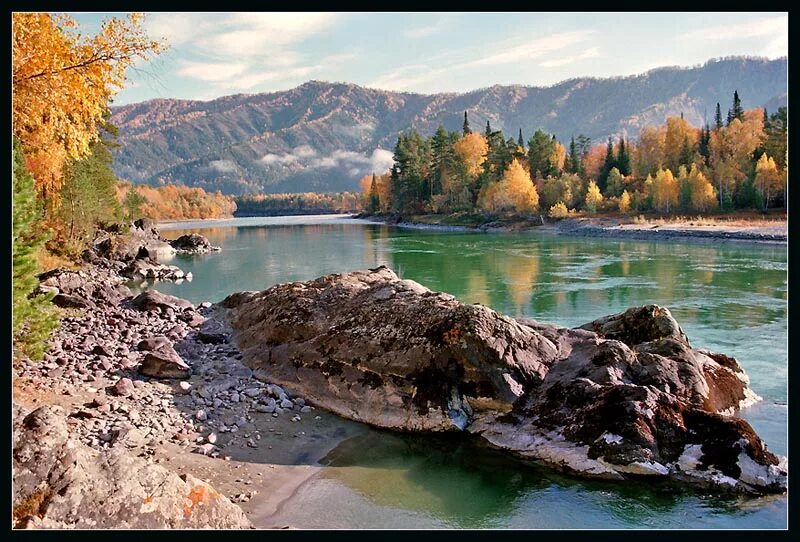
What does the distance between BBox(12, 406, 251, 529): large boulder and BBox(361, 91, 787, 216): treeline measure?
76885 mm

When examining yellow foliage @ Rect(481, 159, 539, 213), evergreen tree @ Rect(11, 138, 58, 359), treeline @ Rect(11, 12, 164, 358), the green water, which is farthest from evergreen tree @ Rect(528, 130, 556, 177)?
evergreen tree @ Rect(11, 138, 58, 359)

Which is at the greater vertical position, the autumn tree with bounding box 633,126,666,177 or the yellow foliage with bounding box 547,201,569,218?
the autumn tree with bounding box 633,126,666,177

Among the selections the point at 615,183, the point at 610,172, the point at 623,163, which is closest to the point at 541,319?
the point at 615,183

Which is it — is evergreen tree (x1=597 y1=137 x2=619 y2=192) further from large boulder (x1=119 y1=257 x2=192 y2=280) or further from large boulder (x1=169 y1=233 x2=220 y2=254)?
large boulder (x1=119 y1=257 x2=192 y2=280)

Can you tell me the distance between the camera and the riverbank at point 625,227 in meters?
61.7

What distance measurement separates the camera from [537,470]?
11773 millimetres

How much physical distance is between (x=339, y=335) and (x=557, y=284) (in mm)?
22629

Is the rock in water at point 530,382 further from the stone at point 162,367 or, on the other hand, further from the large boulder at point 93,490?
the large boulder at point 93,490

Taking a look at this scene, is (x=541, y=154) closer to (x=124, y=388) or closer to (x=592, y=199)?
(x=592, y=199)

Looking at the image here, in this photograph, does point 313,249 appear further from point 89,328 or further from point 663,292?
point 89,328

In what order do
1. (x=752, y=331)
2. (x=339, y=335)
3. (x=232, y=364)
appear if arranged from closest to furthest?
(x=339, y=335), (x=232, y=364), (x=752, y=331)

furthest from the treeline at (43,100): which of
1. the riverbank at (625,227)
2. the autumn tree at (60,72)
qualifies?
the riverbank at (625,227)

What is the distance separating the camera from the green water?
33.8 ft
